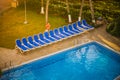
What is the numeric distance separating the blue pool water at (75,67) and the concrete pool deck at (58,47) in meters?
0.64

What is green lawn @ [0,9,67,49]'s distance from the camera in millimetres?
21625

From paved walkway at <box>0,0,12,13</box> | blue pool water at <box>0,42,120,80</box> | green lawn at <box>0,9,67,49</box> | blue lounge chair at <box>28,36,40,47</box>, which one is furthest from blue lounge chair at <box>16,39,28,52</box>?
paved walkway at <box>0,0,12,13</box>

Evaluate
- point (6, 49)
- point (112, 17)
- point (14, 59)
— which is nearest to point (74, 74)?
point (14, 59)

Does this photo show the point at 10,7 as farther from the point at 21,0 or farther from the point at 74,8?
the point at 74,8

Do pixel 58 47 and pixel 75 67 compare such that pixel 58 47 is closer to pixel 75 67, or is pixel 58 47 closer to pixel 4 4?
pixel 75 67

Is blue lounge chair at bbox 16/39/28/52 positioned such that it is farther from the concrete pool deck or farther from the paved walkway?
the paved walkway

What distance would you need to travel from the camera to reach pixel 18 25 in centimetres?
2448

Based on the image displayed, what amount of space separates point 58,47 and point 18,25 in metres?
6.12

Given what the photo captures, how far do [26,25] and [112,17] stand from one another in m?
10.4

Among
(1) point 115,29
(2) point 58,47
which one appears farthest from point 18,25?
(1) point 115,29

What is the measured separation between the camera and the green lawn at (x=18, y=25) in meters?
21.6

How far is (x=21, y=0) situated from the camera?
3188cm

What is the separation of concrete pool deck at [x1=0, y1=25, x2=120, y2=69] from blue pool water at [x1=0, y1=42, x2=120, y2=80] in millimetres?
642

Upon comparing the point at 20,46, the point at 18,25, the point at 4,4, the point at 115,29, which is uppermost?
the point at 4,4
